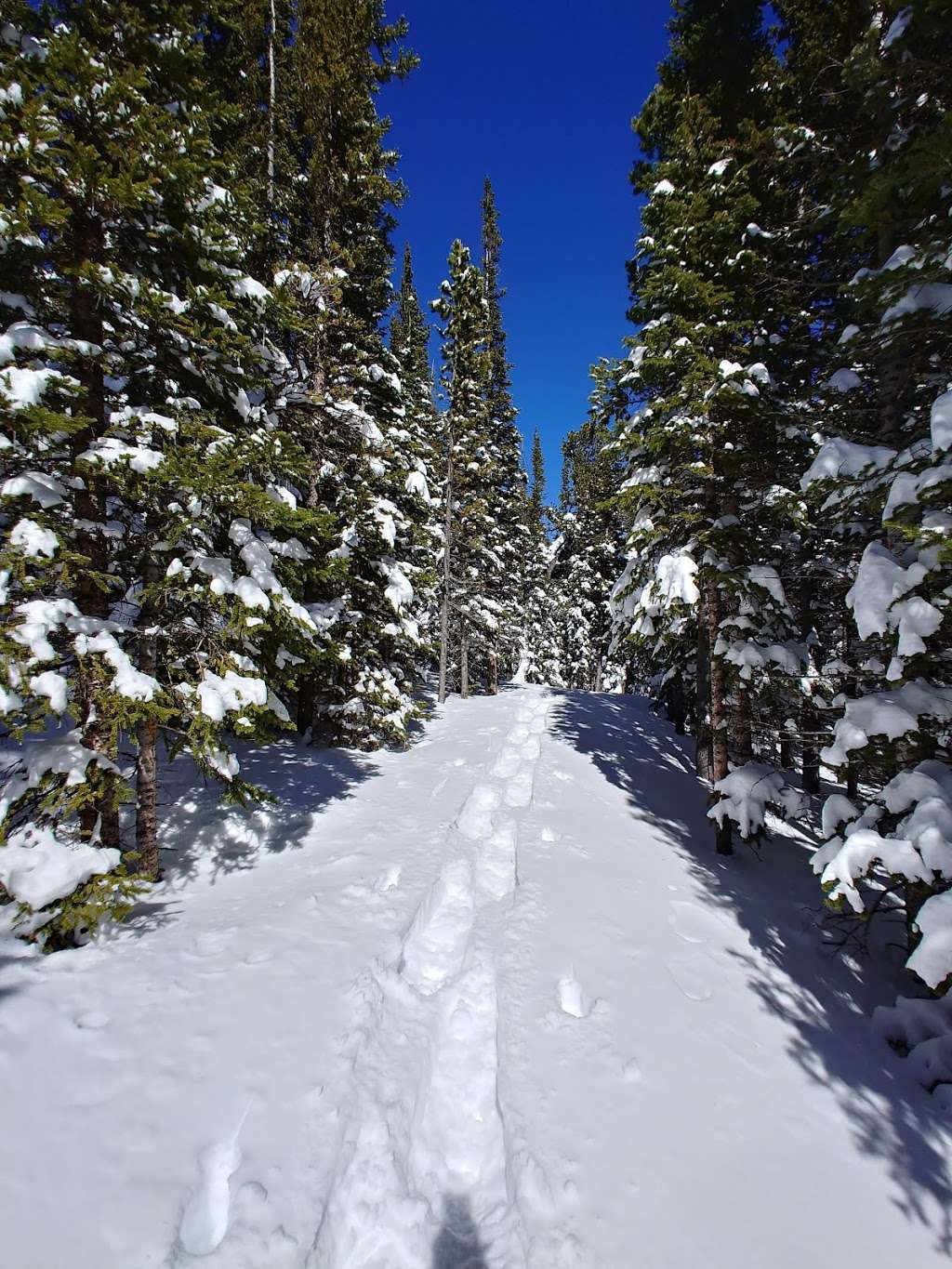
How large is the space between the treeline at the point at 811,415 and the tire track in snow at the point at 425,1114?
3.52 metres

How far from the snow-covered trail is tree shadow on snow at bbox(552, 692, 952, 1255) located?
3cm

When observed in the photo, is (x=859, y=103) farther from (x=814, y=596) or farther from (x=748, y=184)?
(x=814, y=596)

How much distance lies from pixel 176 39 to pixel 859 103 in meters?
8.00

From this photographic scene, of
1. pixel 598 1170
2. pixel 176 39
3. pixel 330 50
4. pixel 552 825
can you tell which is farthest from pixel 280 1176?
pixel 330 50

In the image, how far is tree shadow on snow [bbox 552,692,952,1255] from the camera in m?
3.84

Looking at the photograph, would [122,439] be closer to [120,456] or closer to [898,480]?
[120,456]

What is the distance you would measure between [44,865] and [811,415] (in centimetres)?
981

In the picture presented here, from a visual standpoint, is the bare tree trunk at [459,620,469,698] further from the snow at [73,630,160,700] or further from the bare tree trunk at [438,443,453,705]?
the snow at [73,630,160,700]

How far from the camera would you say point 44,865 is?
13.6 ft

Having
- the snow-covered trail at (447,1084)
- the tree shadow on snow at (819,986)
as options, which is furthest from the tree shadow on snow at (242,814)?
the tree shadow on snow at (819,986)

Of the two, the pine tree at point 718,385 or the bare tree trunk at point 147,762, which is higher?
the pine tree at point 718,385

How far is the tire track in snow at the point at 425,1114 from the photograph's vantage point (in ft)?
10.0

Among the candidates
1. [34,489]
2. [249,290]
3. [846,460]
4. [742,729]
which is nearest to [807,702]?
[742,729]

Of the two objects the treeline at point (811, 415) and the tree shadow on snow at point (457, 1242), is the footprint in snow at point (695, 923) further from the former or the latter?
the tree shadow on snow at point (457, 1242)
